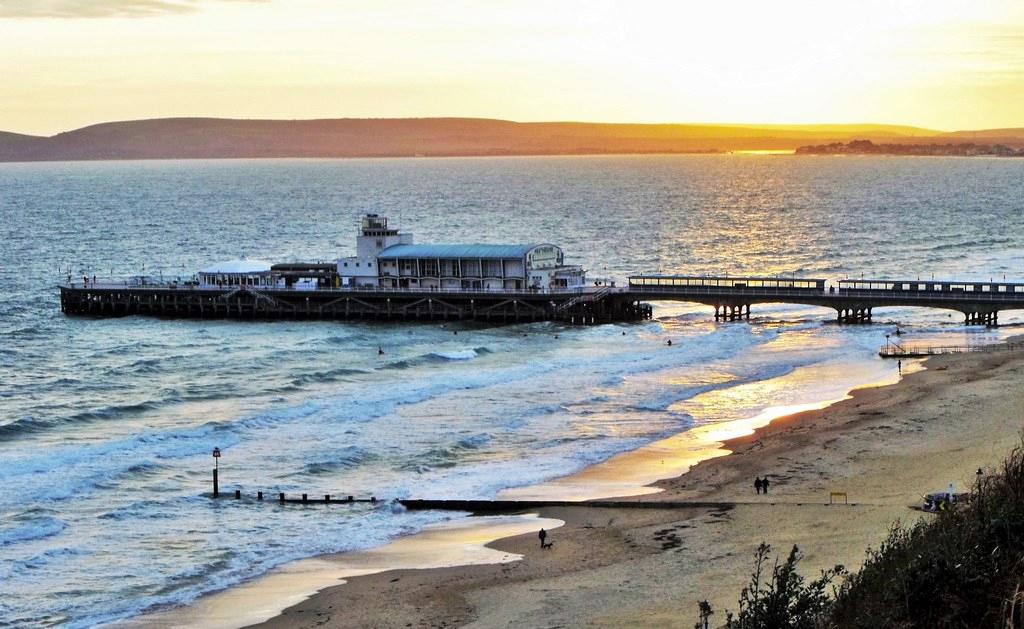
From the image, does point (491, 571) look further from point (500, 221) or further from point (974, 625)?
point (500, 221)

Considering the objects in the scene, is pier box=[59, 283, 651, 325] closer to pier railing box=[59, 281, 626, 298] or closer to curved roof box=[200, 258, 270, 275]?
pier railing box=[59, 281, 626, 298]

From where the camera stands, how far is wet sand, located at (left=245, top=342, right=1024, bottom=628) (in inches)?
1351

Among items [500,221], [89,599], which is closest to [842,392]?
[89,599]

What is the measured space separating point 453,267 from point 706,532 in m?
56.8

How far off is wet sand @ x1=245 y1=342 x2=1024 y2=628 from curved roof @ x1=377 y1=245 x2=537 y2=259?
3990 centimetres

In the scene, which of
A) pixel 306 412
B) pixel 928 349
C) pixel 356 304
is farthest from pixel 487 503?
pixel 356 304

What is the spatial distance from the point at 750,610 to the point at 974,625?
3907 mm

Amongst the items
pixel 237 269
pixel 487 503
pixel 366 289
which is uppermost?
pixel 237 269

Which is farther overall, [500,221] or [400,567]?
[500,221]

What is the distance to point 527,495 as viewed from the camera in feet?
151

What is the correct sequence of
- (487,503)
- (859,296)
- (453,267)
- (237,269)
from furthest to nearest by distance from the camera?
1. (237,269)
2. (453,267)
3. (859,296)
4. (487,503)

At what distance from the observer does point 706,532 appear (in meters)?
39.7

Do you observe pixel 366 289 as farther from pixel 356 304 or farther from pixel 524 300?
pixel 524 300

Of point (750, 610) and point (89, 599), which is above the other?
point (750, 610)
